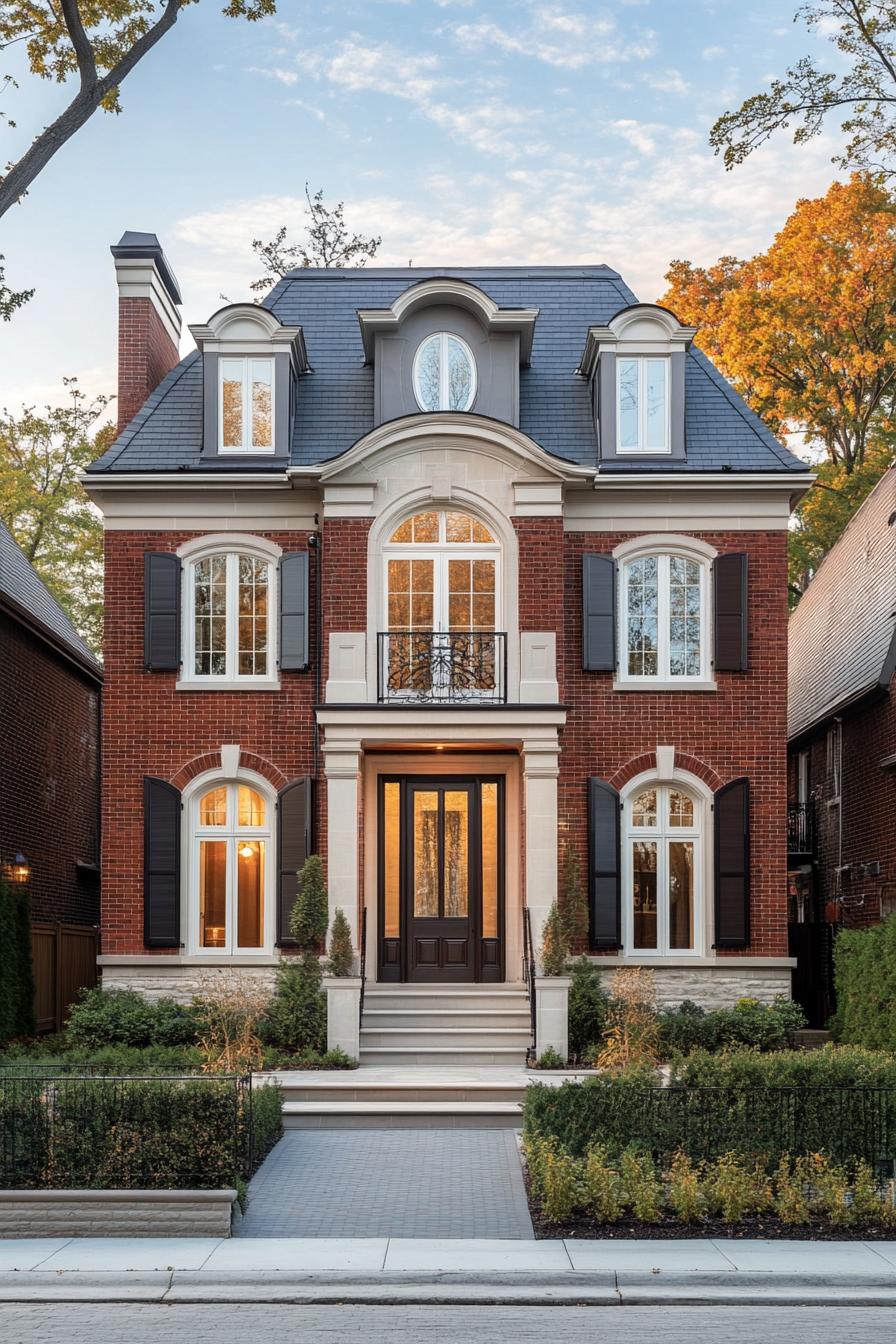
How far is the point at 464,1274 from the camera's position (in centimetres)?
976

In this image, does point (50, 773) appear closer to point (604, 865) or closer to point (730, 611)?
point (604, 865)

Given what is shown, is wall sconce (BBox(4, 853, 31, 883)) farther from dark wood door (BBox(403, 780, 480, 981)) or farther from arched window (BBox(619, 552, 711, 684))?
arched window (BBox(619, 552, 711, 684))

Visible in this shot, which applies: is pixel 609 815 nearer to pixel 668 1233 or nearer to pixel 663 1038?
pixel 663 1038

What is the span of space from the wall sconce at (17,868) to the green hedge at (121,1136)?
39.1 feet

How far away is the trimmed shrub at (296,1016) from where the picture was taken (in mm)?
18812

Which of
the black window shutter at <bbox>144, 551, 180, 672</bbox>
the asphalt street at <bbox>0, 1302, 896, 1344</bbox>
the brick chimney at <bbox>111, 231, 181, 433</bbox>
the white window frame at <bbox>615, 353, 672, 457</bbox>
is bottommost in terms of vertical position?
the asphalt street at <bbox>0, 1302, 896, 1344</bbox>

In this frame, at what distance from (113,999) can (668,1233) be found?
423 inches

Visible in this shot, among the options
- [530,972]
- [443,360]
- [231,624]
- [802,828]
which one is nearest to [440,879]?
[530,972]

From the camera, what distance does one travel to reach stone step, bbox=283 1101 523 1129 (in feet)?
49.5

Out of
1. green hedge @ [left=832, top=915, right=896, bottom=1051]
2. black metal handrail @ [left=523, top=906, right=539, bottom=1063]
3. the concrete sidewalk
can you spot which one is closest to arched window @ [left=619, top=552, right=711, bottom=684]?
black metal handrail @ [left=523, top=906, right=539, bottom=1063]

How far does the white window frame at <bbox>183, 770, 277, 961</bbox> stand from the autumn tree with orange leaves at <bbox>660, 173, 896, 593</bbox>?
1476 centimetres

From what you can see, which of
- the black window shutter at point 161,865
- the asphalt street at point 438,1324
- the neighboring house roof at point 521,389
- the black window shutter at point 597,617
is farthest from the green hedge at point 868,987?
the asphalt street at point 438,1324

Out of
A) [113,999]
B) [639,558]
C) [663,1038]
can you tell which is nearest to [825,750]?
[639,558]

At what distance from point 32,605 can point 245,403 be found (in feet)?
19.7
